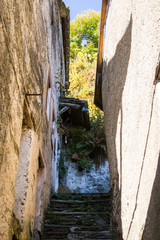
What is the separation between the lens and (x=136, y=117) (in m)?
3.68

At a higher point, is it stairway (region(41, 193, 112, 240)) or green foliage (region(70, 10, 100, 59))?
green foliage (region(70, 10, 100, 59))

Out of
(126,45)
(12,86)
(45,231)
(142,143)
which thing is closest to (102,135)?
(45,231)

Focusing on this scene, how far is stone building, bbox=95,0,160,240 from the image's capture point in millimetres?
2777

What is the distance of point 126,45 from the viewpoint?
443cm

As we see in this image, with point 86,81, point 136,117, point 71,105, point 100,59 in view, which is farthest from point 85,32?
point 136,117

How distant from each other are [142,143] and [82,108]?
732 centimetres

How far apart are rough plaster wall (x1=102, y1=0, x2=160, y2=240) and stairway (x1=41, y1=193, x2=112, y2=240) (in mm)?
706

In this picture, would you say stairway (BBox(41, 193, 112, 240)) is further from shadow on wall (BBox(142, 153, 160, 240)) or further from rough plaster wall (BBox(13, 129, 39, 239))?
shadow on wall (BBox(142, 153, 160, 240))

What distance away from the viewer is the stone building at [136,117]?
278cm

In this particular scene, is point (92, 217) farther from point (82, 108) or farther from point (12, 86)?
point (82, 108)

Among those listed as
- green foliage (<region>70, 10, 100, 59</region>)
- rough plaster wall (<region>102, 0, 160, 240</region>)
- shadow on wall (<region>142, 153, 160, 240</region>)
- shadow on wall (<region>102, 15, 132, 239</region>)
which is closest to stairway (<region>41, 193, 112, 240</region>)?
shadow on wall (<region>102, 15, 132, 239</region>)

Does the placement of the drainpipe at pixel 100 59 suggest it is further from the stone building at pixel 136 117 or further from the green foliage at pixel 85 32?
the green foliage at pixel 85 32

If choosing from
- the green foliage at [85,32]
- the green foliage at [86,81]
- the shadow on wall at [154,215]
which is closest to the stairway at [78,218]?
the shadow on wall at [154,215]

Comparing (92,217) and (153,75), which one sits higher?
(153,75)
